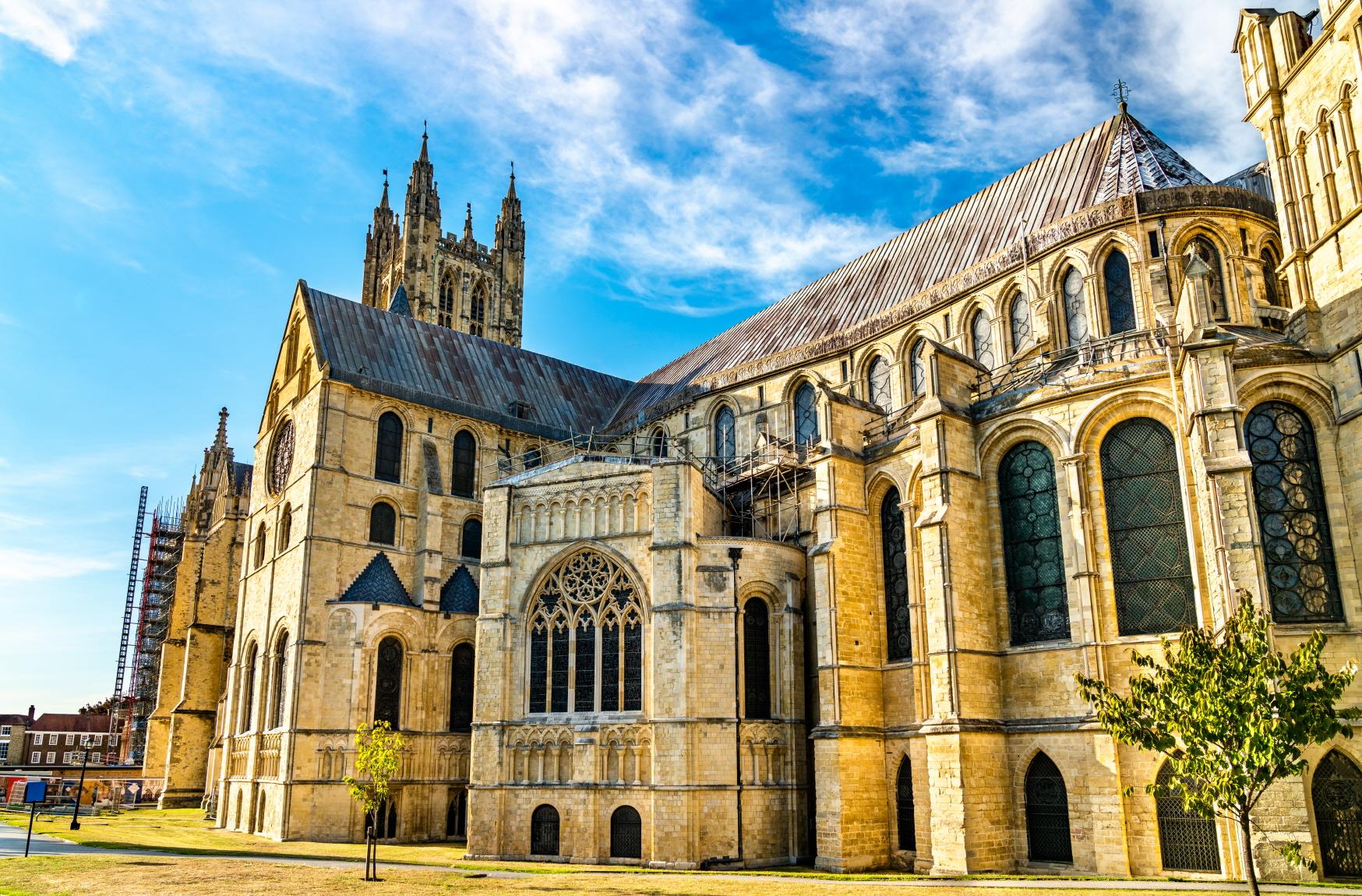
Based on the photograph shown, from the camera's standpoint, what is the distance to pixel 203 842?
2944 cm

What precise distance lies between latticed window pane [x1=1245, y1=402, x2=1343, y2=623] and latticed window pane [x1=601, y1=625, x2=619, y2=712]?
15457 mm

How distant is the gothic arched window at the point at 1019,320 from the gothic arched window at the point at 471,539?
19.0 m

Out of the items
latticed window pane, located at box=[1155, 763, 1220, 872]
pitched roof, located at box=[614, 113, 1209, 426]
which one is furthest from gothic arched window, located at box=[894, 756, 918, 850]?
pitched roof, located at box=[614, 113, 1209, 426]

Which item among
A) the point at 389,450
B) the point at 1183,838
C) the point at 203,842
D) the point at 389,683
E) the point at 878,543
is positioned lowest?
the point at 203,842

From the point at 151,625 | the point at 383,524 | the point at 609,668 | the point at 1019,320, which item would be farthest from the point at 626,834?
the point at 151,625

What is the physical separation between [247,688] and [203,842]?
869cm

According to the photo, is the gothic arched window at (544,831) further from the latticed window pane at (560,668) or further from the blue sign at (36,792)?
the blue sign at (36,792)

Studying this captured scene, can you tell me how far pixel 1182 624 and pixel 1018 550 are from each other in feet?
12.4

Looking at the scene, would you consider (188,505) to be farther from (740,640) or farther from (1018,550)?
(1018,550)

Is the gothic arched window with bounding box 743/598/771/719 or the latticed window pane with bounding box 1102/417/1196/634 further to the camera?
the gothic arched window with bounding box 743/598/771/719

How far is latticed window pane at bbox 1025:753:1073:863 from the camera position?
68.3 feet

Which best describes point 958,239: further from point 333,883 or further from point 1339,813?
point 333,883

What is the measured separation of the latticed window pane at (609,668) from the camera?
27.5m

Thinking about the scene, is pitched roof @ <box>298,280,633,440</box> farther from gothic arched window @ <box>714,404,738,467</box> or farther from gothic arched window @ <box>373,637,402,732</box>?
gothic arched window @ <box>373,637,402,732</box>
